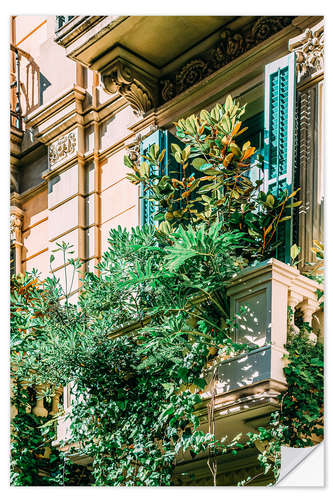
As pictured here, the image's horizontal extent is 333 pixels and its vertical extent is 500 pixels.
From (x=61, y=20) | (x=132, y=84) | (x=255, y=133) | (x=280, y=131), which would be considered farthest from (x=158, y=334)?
(x=61, y=20)

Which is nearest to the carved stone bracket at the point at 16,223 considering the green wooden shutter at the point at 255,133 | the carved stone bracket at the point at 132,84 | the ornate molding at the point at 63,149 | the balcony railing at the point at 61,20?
the ornate molding at the point at 63,149

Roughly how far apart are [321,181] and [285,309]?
1.04m

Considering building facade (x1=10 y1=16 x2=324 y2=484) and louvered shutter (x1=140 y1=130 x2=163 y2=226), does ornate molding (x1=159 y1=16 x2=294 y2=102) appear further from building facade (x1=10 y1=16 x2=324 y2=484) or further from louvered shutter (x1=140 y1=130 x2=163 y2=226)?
louvered shutter (x1=140 y1=130 x2=163 y2=226)

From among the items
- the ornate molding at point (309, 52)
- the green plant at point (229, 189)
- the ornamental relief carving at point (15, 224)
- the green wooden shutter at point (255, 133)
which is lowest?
the green plant at point (229, 189)

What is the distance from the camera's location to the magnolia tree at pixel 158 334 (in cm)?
696

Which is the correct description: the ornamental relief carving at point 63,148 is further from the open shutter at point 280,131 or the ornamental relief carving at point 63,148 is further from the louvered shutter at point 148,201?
the open shutter at point 280,131

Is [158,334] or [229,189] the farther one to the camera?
[229,189]

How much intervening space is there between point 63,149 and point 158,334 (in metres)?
3.45

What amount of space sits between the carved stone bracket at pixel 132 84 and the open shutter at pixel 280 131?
139 cm

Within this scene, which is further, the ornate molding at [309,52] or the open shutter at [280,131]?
the ornate molding at [309,52]

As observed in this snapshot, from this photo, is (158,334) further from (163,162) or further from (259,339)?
(163,162)

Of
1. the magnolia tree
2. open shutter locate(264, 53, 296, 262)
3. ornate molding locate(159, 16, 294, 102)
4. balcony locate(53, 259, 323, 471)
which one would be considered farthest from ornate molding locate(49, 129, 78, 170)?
balcony locate(53, 259, 323, 471)

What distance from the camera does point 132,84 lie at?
29.2 feet
